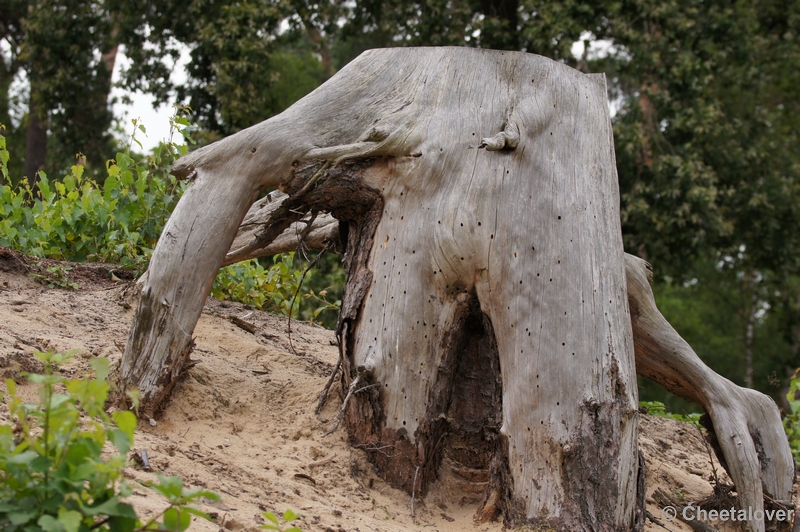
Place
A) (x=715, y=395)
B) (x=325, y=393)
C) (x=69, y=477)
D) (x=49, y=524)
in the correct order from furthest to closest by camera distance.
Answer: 1. (x=715, y=395)
2. (x=325, y=393)
3. (x=69, y=477)
4. (x=49, y=524)

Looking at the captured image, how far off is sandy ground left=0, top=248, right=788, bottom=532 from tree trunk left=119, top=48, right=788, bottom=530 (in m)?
0.14

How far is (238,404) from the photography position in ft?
11.1

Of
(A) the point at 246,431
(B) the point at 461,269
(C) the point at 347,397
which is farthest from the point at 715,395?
(A) the point at 246,431

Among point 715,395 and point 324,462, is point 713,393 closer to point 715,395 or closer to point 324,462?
point 715,395

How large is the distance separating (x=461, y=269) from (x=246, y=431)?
111 centimetres

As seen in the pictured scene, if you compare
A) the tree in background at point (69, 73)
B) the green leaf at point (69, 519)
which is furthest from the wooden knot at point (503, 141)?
the tree in background at point (69, 73)

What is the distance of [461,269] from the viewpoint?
10.2 ft

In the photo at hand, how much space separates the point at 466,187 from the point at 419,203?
0.21m

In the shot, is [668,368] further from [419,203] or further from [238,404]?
[238,404]

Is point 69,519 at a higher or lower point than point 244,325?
lower

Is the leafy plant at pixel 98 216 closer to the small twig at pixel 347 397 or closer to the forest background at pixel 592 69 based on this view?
the small twig at pixel 347 397

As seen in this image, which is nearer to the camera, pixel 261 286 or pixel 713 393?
pixel 713 393

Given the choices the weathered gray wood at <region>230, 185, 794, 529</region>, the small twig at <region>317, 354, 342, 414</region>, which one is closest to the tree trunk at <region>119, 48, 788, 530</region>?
the small twig at <region>317, 354, 342, 414</region>

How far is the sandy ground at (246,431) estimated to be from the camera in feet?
8.85
